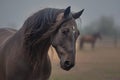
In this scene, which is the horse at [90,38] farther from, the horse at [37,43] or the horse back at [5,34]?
the horse at [37,43]

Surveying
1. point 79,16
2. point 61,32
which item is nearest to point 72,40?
point 61,32

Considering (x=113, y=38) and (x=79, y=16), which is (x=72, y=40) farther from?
(x=113, y=38)

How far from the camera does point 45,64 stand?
19.7 ft

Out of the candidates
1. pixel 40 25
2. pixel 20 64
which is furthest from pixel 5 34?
pixel 40 25

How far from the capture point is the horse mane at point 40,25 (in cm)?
561

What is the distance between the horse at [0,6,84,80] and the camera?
5.41 metres

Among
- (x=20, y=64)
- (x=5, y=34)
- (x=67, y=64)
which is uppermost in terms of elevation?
(x=67, y=64)

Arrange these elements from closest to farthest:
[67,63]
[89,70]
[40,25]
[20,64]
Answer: [67,63] < [40,25] < [20,64] < [89,70]

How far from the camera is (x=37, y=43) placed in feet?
19.0

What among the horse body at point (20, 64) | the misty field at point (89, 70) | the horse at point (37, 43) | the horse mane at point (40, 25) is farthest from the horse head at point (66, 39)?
the misty field at point (89, 70)

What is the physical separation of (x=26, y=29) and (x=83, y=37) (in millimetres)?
33805

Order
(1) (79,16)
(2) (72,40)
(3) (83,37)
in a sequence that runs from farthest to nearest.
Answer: (3) (83,37), (1) (79,16), (2) (72,40)

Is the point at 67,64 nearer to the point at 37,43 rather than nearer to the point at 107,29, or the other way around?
the point at 37,43

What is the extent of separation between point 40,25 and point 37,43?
9.8 inches
